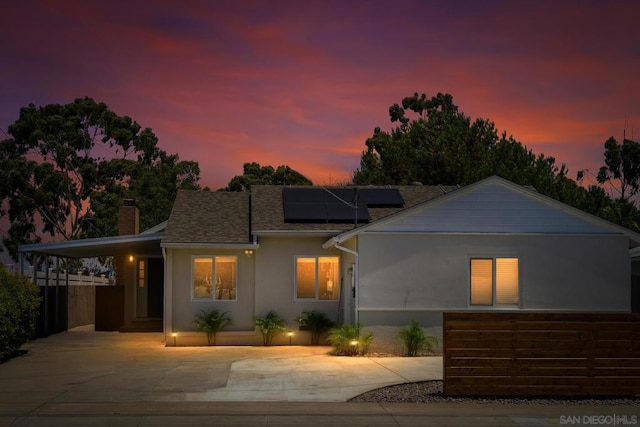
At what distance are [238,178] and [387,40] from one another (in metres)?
36.9

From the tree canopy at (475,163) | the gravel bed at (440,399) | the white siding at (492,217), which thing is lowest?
the gravel bed at (440,399)

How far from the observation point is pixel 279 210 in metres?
21.6

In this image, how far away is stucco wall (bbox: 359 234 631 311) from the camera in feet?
57.1

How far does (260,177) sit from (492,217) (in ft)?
125

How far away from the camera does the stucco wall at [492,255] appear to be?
17391mm

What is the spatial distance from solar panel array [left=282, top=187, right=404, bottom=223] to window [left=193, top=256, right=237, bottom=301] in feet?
7.40

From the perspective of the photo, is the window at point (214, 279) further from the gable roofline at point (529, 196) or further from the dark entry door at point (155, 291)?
the dark entry door at point (155, 291)

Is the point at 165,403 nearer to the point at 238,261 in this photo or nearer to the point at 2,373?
the point at 2,373

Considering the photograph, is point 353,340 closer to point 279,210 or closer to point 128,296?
point 279,210

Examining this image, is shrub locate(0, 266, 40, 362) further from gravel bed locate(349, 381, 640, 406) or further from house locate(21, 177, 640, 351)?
gravel bed locate(349, 381, 640, 406)

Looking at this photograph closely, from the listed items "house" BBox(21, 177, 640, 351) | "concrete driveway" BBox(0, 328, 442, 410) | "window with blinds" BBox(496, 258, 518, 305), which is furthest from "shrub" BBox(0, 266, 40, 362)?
"window with blinds" BBox(496, 258, 518, 305)

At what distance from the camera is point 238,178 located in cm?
5428

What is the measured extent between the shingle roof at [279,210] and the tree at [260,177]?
28.5 metres

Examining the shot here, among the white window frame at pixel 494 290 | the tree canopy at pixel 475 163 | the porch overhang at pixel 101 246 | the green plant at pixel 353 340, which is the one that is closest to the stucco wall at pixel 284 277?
the green plant at pixel 353 340
